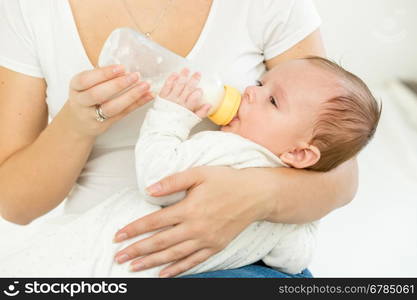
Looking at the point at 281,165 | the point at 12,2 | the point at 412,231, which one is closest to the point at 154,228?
the point at 281,165

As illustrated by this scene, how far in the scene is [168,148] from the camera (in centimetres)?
107

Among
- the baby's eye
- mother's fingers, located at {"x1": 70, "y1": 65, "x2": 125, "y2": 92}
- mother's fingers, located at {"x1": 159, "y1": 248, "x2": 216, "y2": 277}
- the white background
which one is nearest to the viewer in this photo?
mother's fingers, located at {"x1": 70, "y1": 65, "x2": 125, "y2": 92}

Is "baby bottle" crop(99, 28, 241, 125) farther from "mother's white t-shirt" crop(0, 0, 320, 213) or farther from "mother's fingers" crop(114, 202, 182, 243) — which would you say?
"mother's fingers" crop(114, 202, 182, 243)

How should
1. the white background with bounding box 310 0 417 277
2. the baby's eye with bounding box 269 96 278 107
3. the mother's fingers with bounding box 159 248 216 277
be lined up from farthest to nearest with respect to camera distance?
the white background with bounding box 310 0 417 277 → the baby's eye with bounding box 269 96 278 107 → the mother's fingers with bounding box 159 248 216 277

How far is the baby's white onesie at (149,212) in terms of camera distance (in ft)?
3.51

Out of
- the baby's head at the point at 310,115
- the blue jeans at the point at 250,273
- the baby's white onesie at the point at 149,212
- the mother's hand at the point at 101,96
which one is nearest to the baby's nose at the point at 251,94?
the baby's head at the point at 310,115

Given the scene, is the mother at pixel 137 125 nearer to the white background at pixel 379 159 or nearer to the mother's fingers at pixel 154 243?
the mother's fingers at pixel 154 243

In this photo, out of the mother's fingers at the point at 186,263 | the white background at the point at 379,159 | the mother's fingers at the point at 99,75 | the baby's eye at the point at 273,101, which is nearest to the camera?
the mother's fingers at the point at 99,75

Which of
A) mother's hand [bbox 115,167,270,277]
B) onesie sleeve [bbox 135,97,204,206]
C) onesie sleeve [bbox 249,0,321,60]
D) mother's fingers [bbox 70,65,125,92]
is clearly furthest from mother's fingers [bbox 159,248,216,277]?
onesie sleeve [bbox 249,0,321,60]

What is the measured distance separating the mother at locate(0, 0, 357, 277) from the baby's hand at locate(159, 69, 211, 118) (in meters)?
0.04

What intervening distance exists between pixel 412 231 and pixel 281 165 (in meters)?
0.95

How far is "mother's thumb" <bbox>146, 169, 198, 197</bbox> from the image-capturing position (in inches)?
40.8

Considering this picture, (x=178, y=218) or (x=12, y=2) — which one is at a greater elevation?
(x=12, y=2)

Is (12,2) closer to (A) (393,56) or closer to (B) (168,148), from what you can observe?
(B) (168,148)
